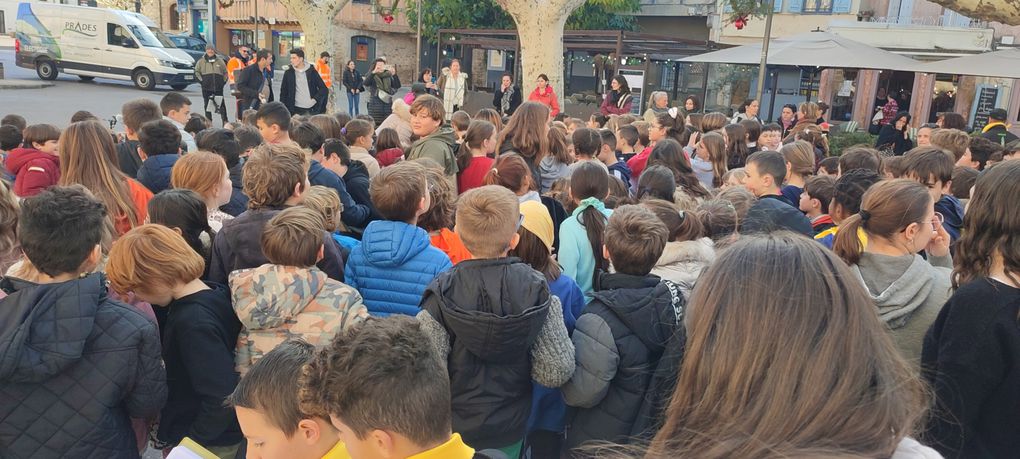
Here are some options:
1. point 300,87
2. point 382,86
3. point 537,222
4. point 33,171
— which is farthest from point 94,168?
point 382,86

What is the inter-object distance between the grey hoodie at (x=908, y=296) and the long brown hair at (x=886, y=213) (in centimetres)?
12

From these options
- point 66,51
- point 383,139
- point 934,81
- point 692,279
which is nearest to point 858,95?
point 934,81

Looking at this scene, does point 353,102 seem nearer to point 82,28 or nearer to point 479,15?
point 82,28

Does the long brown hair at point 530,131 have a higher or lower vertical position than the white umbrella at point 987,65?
lower

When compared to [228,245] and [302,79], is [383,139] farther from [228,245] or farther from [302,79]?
[302,79]

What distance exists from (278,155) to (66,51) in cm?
2398

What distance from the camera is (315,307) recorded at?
2781mm

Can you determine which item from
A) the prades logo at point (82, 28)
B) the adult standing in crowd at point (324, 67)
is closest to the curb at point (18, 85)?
the prades logo at point (82, 28)

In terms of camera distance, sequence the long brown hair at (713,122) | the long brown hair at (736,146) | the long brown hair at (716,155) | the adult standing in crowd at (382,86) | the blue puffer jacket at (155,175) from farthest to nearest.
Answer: the adult standing in crowd at (382,86) < the long brown hair at (713,122) < the long brown hair at (736,146) < the long brown hair at (716,155) < the blue puffer jacket at (155,175)

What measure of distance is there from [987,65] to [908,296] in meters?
9.20

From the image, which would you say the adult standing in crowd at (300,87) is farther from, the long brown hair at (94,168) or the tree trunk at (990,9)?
the tree trunk at (990,9)

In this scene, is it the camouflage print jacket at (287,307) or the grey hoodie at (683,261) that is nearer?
the camouflage print jacket at (287,307)

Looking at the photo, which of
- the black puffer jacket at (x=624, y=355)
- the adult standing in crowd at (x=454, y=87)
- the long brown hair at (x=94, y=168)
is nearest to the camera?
the black puffer jacket at (x=624, y=355)

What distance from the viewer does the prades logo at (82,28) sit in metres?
22.4
